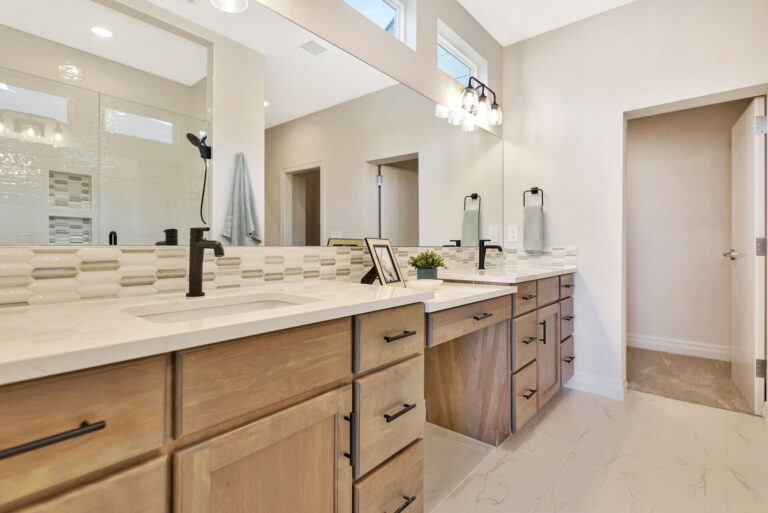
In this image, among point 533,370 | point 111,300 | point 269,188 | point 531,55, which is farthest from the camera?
point 531,55

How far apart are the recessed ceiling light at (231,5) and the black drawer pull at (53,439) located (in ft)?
4.21

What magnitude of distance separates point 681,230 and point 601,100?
1.65m

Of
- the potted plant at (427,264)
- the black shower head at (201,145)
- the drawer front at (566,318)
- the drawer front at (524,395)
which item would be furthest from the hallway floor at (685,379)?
the black shower head at (201,145)

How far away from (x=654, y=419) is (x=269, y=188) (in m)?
2.42

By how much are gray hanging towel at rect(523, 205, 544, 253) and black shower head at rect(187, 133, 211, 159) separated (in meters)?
2.22

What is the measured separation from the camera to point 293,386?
0.80m

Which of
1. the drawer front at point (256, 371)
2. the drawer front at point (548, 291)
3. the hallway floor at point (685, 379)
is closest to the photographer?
the drawer front at point (256, 371)

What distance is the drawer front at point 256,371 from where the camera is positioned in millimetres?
636

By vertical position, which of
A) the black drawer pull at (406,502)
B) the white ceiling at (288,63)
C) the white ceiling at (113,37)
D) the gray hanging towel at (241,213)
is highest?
the white ceiling at (288,63)

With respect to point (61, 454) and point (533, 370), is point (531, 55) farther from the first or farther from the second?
point (61, 454)

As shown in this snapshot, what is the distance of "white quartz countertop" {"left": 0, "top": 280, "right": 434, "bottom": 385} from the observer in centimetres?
49

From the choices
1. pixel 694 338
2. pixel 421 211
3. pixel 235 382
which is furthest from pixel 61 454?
pixel 694 338

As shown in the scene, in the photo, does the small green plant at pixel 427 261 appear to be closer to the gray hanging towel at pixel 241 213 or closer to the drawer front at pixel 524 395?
the drawer front at pixel 524 395

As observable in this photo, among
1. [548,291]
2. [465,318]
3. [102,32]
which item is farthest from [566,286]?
[102,32]
